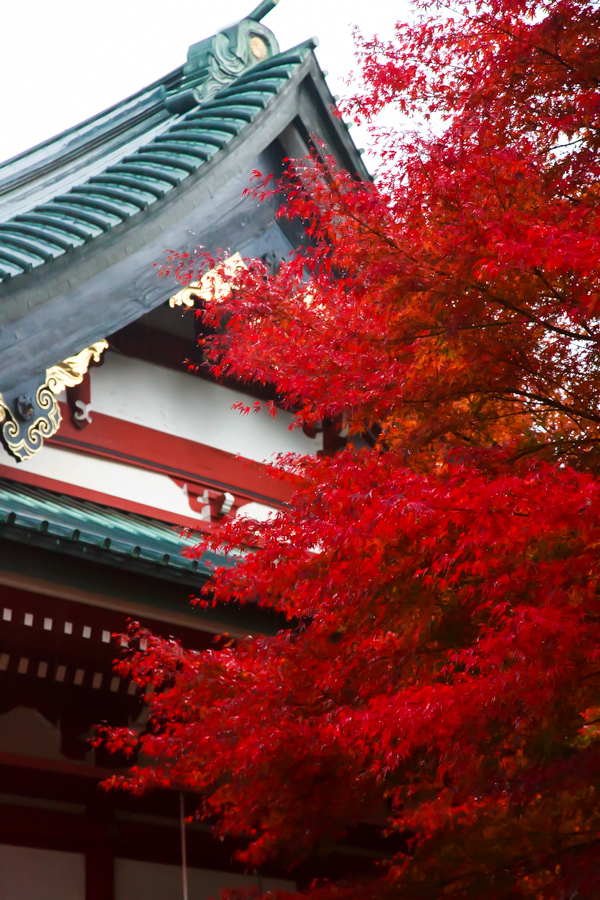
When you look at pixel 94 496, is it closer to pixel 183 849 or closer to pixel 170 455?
pixel 170 455

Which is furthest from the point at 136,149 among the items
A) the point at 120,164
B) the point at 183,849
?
the point at 183,849

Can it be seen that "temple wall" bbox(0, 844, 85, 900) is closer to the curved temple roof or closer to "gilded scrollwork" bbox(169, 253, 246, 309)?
the curved temple roof

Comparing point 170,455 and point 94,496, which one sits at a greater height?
point 170,455

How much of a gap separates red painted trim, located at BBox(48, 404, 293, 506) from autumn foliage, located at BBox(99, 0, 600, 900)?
102 inches

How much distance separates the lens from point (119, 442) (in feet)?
28.0

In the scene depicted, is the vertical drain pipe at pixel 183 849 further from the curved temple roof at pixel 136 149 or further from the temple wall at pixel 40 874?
the curved temple roof at pixel 136 149

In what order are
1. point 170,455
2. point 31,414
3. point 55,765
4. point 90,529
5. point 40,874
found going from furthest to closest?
point 170,455 < point 31,414 < point 55,765 < point 40,874 < point 90,529

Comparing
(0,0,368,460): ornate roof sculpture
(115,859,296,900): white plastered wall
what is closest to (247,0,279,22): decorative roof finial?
(0,0,368,460): ornate roof sculpture

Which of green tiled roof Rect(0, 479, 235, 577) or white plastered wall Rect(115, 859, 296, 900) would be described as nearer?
green tiled roof Rect(0, 479, 235, 577)

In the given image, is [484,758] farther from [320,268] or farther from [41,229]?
[320,268]

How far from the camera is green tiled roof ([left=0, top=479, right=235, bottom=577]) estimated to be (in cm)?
564

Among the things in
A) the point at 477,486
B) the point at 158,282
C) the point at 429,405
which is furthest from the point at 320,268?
the point at 477,486

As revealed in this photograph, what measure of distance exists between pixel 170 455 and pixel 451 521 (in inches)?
186

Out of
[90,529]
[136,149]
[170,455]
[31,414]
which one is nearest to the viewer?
[90,529]
